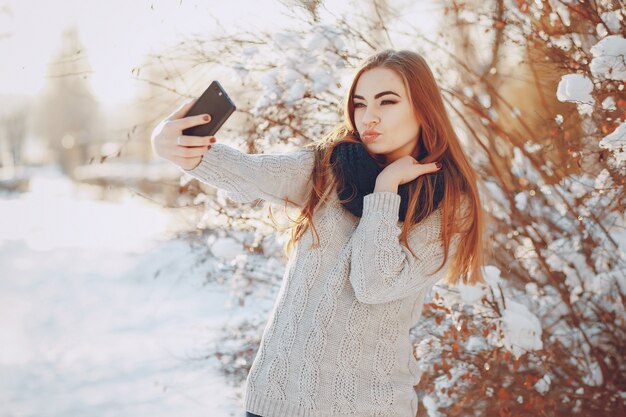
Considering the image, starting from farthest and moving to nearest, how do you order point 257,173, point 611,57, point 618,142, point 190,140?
point 611,57 → point 618,142 → point 257,173 → point 190,140

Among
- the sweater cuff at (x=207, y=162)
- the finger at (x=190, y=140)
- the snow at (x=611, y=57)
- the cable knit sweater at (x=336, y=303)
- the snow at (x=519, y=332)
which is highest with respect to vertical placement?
the snow at (x=611, y=57)

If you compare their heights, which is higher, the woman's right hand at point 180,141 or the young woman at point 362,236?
the woman's right hand at point 180,141

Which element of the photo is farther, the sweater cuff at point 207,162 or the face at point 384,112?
the face at point 384,112

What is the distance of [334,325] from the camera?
64.9 inches

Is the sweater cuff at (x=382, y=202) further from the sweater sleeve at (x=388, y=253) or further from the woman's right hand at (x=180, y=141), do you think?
the woman's right hand at (x=180, y=141)

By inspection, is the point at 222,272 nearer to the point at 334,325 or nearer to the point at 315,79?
the point at 315,79

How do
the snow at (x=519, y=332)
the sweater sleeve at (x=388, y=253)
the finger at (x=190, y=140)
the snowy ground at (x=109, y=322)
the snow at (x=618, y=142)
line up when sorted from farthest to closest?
the snowy ground at (x=109, y=322)
the snow at (x=519, y=332)
the snow at (x=618, y=142)
the sweater sleeve at (x=388, y=253)
the finger at (x=190, y=140)

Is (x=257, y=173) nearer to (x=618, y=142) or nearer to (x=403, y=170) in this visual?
(x=403, y=170)

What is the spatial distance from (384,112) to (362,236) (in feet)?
1.06

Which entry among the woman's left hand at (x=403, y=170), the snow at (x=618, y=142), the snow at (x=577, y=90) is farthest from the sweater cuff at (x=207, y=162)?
the snow at (x=577, y=90)

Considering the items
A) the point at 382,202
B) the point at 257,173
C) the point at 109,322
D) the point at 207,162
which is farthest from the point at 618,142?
the point at 109,322

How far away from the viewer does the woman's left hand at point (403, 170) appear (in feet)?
5.55

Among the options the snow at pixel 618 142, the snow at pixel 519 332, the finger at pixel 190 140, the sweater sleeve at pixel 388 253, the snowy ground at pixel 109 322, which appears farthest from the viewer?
the snowy ground at pixel 109 322

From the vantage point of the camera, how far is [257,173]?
5.17ft
